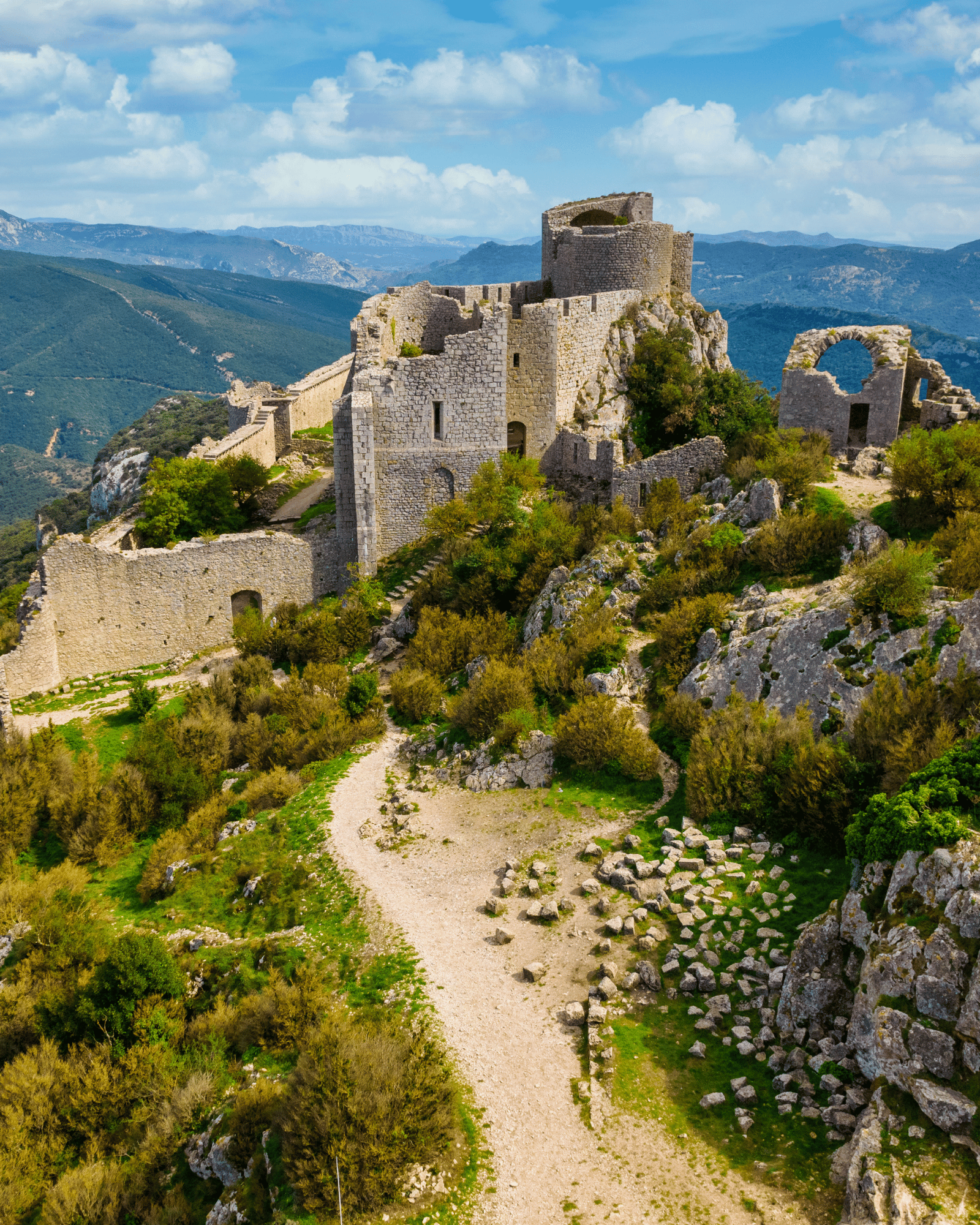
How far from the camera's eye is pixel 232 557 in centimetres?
2698

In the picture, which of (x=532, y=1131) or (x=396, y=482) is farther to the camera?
(x=396, y=482)

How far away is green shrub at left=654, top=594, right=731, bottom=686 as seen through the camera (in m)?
18.9

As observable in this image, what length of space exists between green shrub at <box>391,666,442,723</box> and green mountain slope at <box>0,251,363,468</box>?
445ft

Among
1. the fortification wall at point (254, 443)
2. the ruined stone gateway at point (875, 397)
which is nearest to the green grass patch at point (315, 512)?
the fortification wall at point (254, 443)

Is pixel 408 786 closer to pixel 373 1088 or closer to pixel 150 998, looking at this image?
pixel 150 998

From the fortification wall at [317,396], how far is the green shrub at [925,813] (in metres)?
26.7

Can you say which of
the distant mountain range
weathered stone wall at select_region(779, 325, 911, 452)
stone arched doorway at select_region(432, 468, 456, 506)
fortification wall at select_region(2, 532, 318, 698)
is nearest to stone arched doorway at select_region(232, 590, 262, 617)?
fortification wall at select_region(2, 532, 318, 698)

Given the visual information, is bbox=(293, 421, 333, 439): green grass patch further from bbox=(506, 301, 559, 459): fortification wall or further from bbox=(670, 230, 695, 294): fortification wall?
bbox=(670, 230, 695, 294): fortification wall

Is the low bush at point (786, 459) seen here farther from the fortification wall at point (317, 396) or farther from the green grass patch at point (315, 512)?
the fortification wall at point (317, 396)

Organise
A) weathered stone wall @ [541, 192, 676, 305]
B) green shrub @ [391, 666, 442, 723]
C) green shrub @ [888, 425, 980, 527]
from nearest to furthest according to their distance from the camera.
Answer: green shrub @ [888, 425, 980, 527]
green shrub @ [391, 666, 442, 723]
weathered stone wall @ [541, 192, 676, 305]

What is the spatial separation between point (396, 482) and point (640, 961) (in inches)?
663

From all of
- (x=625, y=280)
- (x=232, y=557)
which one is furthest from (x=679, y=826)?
(x=625, y=280)

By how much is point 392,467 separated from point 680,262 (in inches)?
519

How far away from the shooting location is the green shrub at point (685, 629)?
18.9 metres
